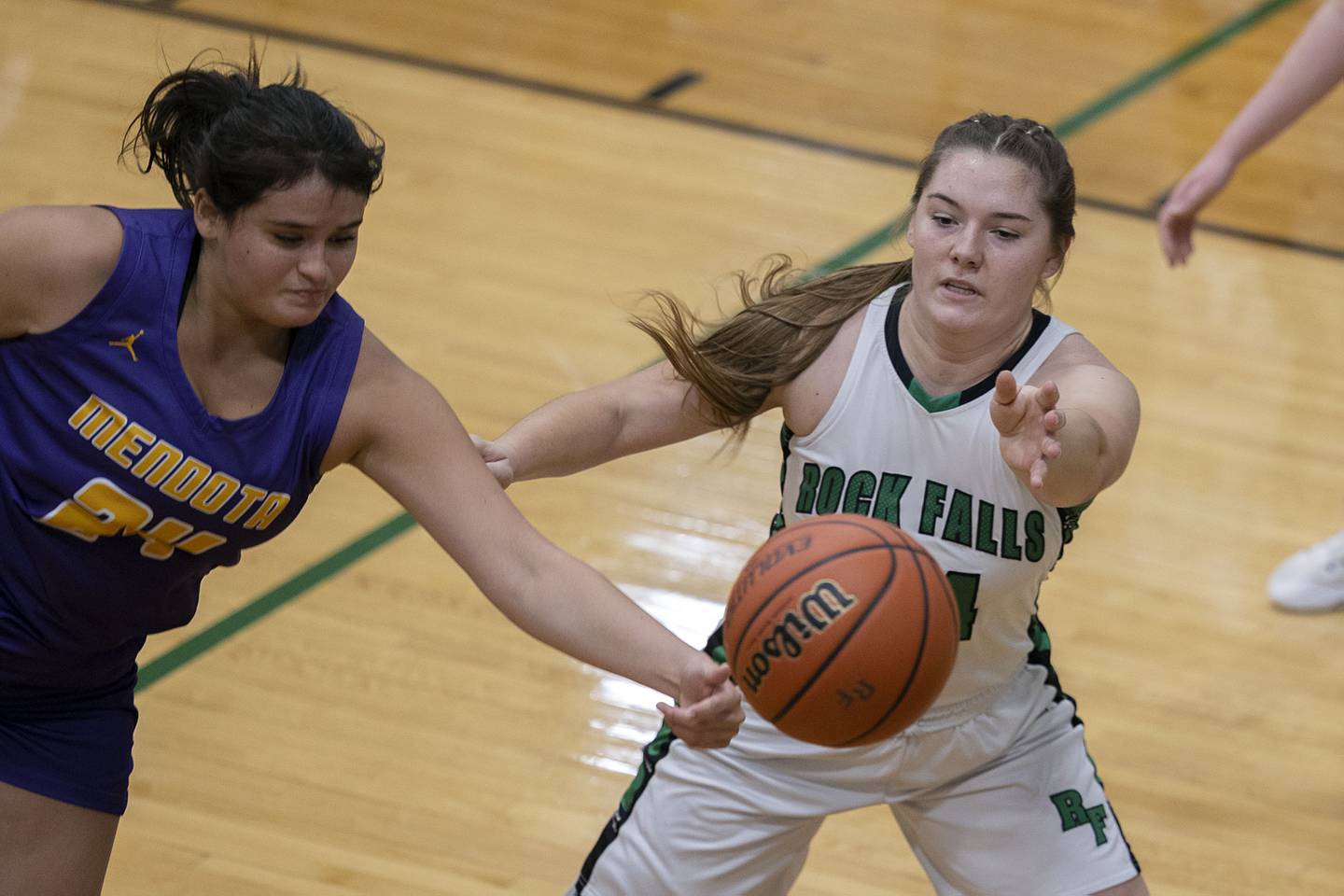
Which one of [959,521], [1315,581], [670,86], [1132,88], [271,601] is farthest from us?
[1132,88]

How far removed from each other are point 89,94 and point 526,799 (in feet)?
15.0

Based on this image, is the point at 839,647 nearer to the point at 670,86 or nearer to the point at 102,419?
the point at 102,419

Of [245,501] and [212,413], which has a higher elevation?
[212,413]

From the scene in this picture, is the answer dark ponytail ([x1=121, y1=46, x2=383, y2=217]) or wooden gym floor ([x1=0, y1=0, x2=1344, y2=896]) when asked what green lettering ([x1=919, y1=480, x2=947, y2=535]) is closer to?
dark ponytail ([x1=121, y1=46, x2=383, y2=217])

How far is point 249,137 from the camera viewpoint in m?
2.62

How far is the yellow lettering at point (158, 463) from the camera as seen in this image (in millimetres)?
2686

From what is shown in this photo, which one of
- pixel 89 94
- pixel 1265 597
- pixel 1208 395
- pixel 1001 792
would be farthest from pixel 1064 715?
pixel 89 94

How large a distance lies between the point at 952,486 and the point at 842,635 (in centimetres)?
55

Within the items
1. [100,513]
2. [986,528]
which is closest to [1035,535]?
[986,528]

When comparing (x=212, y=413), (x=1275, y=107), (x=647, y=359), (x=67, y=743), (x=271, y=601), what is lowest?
(x=271, y=601)

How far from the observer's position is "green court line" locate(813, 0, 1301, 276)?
7.00 m

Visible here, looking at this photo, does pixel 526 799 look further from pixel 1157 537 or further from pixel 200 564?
pixel 1157 537

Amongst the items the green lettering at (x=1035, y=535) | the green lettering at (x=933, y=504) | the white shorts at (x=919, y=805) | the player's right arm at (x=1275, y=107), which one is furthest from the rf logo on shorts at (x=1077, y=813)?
the player's right arm at (x=1275, y=107)

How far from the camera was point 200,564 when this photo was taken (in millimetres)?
2904
